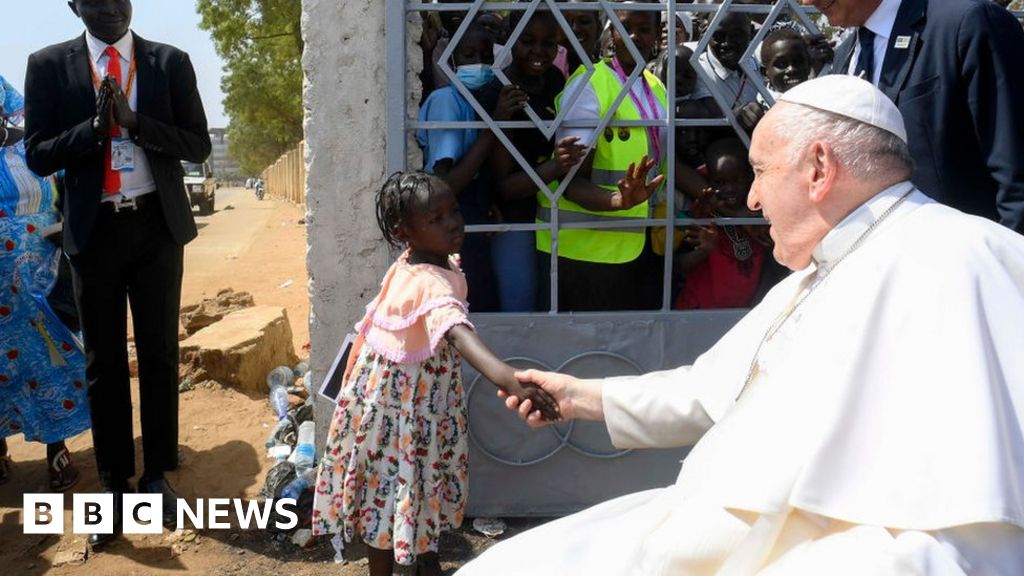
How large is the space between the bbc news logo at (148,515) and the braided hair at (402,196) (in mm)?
1379

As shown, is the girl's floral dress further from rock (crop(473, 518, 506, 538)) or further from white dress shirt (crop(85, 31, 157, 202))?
white dress shirt (crop(85, 31, 157, 202))

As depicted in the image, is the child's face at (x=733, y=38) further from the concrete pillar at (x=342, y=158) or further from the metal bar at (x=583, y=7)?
the concrete pillar at (x=342, y=158)

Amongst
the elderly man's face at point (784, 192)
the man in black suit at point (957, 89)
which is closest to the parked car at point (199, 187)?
the man in black suit at point (957, 89)

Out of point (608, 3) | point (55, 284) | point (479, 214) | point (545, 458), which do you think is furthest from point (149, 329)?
point (608, 3)

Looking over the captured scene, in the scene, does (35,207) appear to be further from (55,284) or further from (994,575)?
(994,575)

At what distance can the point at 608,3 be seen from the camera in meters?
3.35

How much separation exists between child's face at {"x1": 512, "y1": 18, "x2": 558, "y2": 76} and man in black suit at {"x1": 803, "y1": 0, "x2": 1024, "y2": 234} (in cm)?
107

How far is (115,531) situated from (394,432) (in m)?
1.45

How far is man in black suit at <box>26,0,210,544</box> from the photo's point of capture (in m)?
3.48

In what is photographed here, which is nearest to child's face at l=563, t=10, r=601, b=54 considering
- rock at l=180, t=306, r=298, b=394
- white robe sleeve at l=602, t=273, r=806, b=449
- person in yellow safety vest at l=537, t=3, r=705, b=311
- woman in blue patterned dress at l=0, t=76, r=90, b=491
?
person in yellow safety vest at l=537, t=3, r=705, b=311

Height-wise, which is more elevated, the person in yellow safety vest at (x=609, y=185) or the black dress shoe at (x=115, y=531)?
the person in yellow safety vest at (x=609, y=185)

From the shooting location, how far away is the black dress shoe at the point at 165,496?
→ 3.72 metres

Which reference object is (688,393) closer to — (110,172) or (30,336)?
(110,172)

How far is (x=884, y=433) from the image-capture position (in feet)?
4.95
